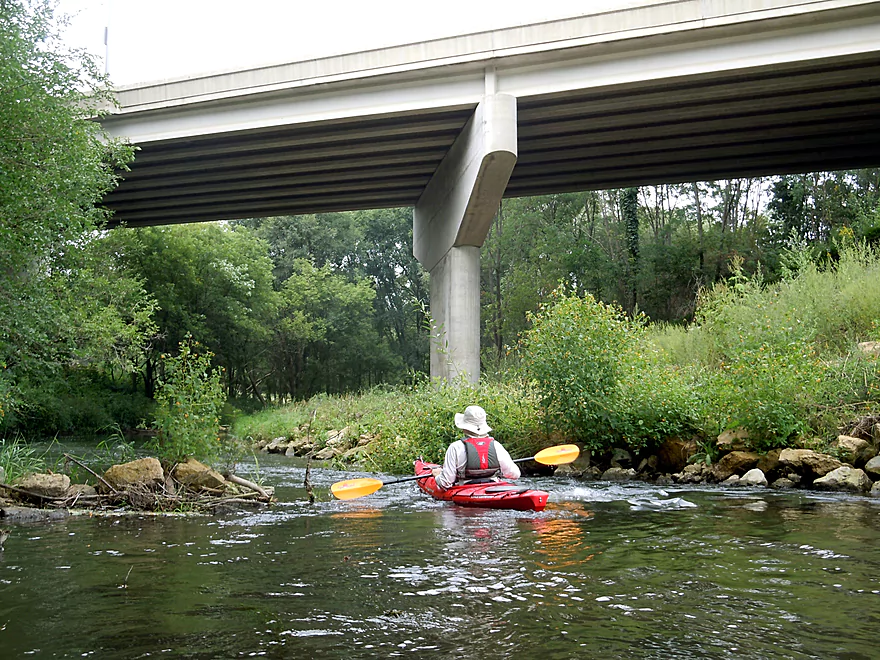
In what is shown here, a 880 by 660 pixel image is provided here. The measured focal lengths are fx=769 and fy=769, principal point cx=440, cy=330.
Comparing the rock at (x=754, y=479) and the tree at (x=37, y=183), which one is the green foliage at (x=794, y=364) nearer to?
the rock at (x=754, y=479)

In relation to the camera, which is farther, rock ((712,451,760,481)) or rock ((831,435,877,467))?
rock ((712,451,760,481))

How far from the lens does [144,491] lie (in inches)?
342

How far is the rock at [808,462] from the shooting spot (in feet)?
33.7

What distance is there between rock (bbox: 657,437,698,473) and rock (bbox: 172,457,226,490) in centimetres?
686

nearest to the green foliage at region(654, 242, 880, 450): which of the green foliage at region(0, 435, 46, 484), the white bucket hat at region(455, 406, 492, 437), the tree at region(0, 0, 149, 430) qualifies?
the white bucket hat at region(455, 406, 492, 437)

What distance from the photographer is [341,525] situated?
787 cm

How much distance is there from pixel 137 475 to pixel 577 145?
13.0m

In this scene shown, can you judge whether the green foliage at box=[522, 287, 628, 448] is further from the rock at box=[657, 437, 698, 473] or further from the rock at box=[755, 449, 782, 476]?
the rock at box=[755, 449, 782, 476]

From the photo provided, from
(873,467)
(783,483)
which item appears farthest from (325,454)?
(873,467)

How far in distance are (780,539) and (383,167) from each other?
15283 mm

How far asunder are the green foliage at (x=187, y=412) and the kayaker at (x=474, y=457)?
298 cm

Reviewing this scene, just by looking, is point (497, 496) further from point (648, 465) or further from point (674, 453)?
point (674, 453)

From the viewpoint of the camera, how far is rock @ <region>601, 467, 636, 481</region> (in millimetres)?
12070

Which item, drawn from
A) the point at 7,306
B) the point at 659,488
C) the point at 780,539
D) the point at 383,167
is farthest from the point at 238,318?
the point at 780,539
